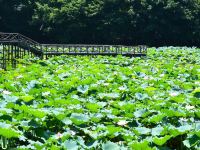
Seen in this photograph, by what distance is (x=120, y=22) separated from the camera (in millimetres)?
38812

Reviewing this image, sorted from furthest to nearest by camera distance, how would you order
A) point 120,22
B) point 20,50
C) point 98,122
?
1. point 120,22
2. point 20,50
3. point 98,122

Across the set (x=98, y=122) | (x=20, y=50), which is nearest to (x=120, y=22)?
(x=20, y=50)

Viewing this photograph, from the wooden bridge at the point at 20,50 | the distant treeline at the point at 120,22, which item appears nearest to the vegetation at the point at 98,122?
the wooden bridge at the point at 20,50

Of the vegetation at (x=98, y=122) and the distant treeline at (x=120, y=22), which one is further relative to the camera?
the distant treeline at (x=120, y=22)

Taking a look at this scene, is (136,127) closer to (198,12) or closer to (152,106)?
(152,106)

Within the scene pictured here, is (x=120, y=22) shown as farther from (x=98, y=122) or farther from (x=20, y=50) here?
(x=98, y=122)

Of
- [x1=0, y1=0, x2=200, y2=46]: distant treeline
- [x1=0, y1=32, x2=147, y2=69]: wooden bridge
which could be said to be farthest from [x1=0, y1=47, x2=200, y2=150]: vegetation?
[x1=0, y1=0, x2=200, y2=46]: distant treeline

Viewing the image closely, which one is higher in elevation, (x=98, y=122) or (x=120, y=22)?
(x=120, y=22)

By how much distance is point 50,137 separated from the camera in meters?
3.42

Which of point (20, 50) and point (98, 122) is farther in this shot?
point (20, 50)

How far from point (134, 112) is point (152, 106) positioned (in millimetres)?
413

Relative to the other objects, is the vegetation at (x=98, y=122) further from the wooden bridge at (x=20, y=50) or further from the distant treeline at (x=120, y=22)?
the distant treeline at (x=120, y=22)

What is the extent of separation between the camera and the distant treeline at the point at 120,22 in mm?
38812

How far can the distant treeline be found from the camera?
127ft
